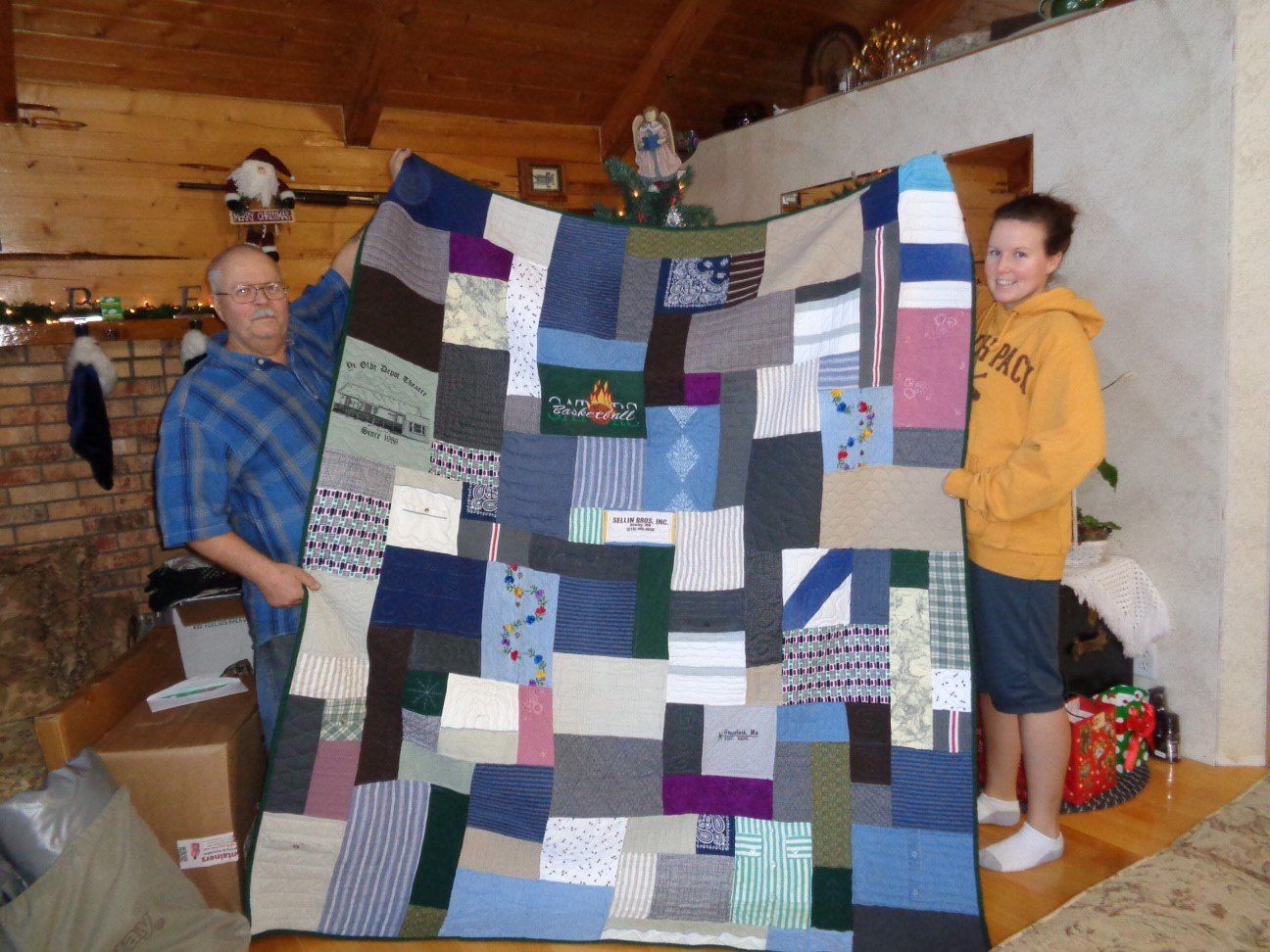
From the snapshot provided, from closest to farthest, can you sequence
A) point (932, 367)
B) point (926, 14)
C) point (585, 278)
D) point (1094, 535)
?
point (932, 367) → point (585, 278) → point (1094, 535) → point (926, 14)

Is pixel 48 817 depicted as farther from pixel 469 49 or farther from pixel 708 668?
pixel 469 49

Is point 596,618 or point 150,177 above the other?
point 150,177

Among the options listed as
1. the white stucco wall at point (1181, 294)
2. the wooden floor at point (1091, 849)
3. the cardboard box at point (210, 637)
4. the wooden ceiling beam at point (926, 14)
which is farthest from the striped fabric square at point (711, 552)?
the wooden ceiling beam at point (926, 14)

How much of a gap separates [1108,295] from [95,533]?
12.3 ft

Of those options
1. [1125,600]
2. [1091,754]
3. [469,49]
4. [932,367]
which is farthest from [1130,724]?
[469,49]

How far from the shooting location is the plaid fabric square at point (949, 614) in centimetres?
175

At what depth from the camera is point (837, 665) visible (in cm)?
179

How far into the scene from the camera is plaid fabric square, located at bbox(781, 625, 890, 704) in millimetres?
1769

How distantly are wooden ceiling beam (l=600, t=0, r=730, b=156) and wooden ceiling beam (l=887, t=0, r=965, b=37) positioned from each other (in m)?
1.07

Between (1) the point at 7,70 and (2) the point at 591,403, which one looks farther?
(1) the point at 7,70

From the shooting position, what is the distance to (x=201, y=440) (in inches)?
71.4

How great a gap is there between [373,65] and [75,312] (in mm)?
1530

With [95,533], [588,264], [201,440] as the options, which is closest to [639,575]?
[588,264]

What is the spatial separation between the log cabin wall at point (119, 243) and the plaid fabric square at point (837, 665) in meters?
2.57
